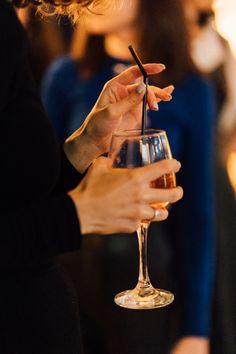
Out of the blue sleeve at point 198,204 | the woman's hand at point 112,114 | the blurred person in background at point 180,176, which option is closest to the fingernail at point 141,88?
the woman's hand at point 112,114

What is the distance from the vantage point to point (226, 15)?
2.52 m

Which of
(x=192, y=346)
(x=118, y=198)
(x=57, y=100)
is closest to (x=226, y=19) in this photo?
(x=57, y=100)

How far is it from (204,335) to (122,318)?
0.20m

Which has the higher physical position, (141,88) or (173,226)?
(141,88)

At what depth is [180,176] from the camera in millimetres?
2143

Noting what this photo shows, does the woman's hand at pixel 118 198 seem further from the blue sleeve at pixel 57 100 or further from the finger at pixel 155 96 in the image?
the blue sleeve at pixel 57 100

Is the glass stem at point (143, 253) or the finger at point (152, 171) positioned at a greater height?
the finger at point (152, 171)

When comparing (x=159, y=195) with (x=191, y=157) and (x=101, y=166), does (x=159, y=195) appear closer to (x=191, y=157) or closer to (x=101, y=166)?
(x=101, y=166)

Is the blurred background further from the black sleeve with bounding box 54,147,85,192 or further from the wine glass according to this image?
the wine glass

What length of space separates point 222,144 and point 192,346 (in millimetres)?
1200

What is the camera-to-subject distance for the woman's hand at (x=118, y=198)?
1.10m

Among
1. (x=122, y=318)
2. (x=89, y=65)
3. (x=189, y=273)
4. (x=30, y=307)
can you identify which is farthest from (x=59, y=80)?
(x=30, y=307)

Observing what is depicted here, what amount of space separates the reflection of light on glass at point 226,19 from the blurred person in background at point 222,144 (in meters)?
0.08

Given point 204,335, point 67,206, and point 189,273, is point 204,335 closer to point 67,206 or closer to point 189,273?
point 189,273
